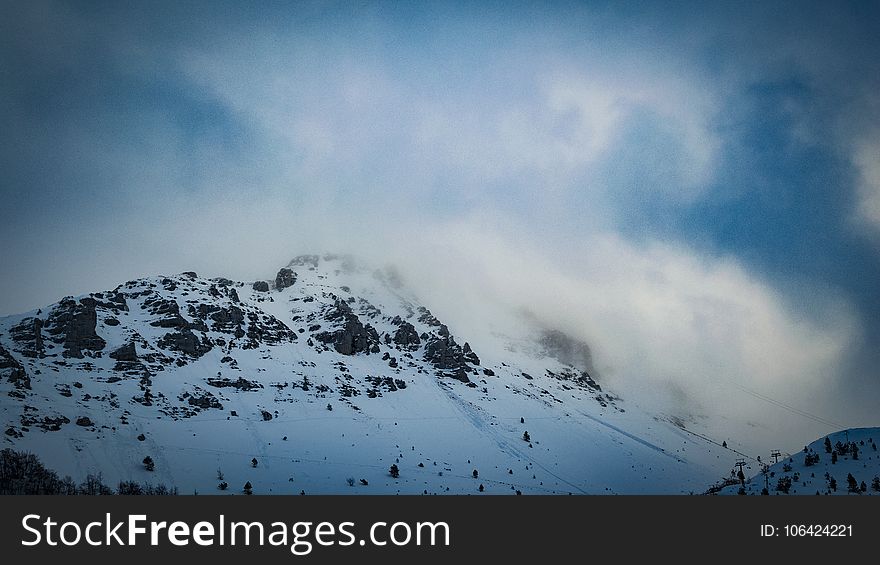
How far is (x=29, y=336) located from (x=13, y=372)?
23651mm

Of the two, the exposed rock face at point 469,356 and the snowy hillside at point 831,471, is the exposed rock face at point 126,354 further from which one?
the snowy hillside at point 831,471

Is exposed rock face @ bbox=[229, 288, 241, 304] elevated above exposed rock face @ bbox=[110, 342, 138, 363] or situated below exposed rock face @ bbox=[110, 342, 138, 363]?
above

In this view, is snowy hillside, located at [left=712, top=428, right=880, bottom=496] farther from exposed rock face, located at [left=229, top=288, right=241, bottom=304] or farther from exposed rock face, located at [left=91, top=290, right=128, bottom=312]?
exposed rock face, located at [left=229, top=288, right=241, bottom=304]

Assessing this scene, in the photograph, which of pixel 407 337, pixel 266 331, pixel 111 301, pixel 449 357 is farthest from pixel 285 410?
pixel 407 337

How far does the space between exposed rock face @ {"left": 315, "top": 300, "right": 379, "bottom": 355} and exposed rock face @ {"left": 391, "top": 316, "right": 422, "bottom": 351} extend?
10.3 m

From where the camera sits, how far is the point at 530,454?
12488 centimetres

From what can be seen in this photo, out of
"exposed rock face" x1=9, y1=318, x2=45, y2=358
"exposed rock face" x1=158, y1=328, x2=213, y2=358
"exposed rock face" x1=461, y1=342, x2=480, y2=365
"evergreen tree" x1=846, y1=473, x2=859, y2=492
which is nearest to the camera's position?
"evergreen tree" x1=846, y1=473, x2=859, y2=492

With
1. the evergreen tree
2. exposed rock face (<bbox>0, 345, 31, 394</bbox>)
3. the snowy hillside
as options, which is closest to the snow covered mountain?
exposed rock face (<bbox>0, 345, 31, 394</bbox>)

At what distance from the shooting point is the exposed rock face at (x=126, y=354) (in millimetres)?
115188

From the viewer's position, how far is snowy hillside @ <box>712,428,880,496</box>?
33781 millimetres

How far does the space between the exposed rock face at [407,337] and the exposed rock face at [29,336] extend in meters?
109

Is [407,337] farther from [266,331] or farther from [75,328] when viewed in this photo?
[75,328]

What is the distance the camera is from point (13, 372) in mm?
90938
